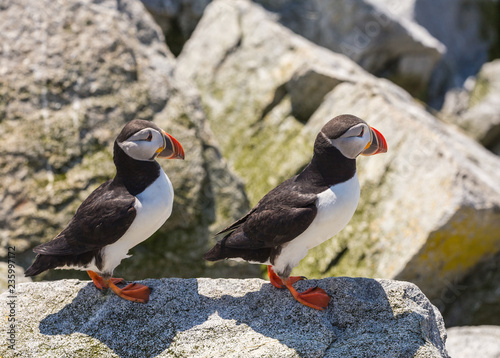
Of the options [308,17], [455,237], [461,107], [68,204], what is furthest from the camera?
[461,107]

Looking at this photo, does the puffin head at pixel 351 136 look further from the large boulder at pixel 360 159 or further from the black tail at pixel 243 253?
the large boulder at pixel 360 159

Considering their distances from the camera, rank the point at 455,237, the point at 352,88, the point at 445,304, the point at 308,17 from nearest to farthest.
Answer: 1. the point at 455,237
2. the point at 445,304
3. the point at 352,88
4. the point at 308,17

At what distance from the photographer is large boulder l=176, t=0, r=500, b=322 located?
7629 millimetres

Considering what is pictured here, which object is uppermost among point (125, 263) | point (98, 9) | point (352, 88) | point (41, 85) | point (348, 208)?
point (348, 208)

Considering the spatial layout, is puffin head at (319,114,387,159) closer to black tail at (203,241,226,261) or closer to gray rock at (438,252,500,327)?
black tail at (203,241,226,261)

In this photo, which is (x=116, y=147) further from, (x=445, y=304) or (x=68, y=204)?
(x=445, y=304)

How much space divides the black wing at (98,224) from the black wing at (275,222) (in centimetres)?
80

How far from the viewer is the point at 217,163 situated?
8.03 m

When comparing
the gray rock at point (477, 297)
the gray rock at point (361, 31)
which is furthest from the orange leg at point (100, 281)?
the gray rock at point (361, 31)

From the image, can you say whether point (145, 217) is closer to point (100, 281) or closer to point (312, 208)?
point (100, 281)

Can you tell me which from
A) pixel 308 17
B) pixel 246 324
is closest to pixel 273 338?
pixel 246 324

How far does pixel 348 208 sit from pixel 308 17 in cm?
932

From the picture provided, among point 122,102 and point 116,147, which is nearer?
point 116,147

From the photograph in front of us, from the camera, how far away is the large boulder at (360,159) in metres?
7.63
